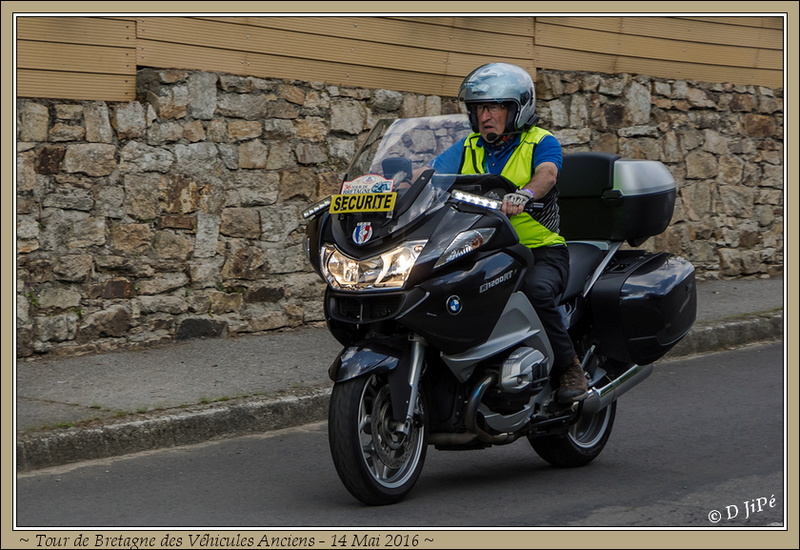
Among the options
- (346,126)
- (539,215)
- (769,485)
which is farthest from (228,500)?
(346,126)

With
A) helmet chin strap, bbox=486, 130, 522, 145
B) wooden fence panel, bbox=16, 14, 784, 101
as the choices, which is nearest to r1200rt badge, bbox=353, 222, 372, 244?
helmet chin strap, bbox=486, 130, 522, 145

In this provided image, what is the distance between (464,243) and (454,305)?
10.9 inches

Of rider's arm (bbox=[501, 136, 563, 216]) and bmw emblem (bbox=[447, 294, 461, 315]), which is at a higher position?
rider's arm (bbox=[501, 136, 563, 216])

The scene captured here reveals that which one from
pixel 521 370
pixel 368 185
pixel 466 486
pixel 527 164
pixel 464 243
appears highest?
pixel 527 164

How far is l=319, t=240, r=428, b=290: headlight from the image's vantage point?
462cm

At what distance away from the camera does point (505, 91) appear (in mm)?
5086

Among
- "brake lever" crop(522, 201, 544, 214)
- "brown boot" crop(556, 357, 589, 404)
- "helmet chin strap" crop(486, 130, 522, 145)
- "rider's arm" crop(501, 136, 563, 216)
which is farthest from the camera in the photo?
"brown boot" crop(556, 357, 589, 404)

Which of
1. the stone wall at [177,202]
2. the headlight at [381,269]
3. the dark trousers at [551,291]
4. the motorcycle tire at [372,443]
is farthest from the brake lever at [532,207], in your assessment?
the stone wall at [177,202]

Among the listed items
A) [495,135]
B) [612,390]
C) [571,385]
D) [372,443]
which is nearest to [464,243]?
[495,135]

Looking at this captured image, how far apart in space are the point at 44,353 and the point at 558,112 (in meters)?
5.92

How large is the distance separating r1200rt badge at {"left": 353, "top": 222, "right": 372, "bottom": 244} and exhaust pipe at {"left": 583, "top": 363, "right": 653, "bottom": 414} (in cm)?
151

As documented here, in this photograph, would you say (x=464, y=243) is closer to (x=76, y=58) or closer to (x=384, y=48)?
(x=76, y=58)

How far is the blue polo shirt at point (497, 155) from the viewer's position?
522cm

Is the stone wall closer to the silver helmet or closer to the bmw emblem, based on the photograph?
the silver helmet
